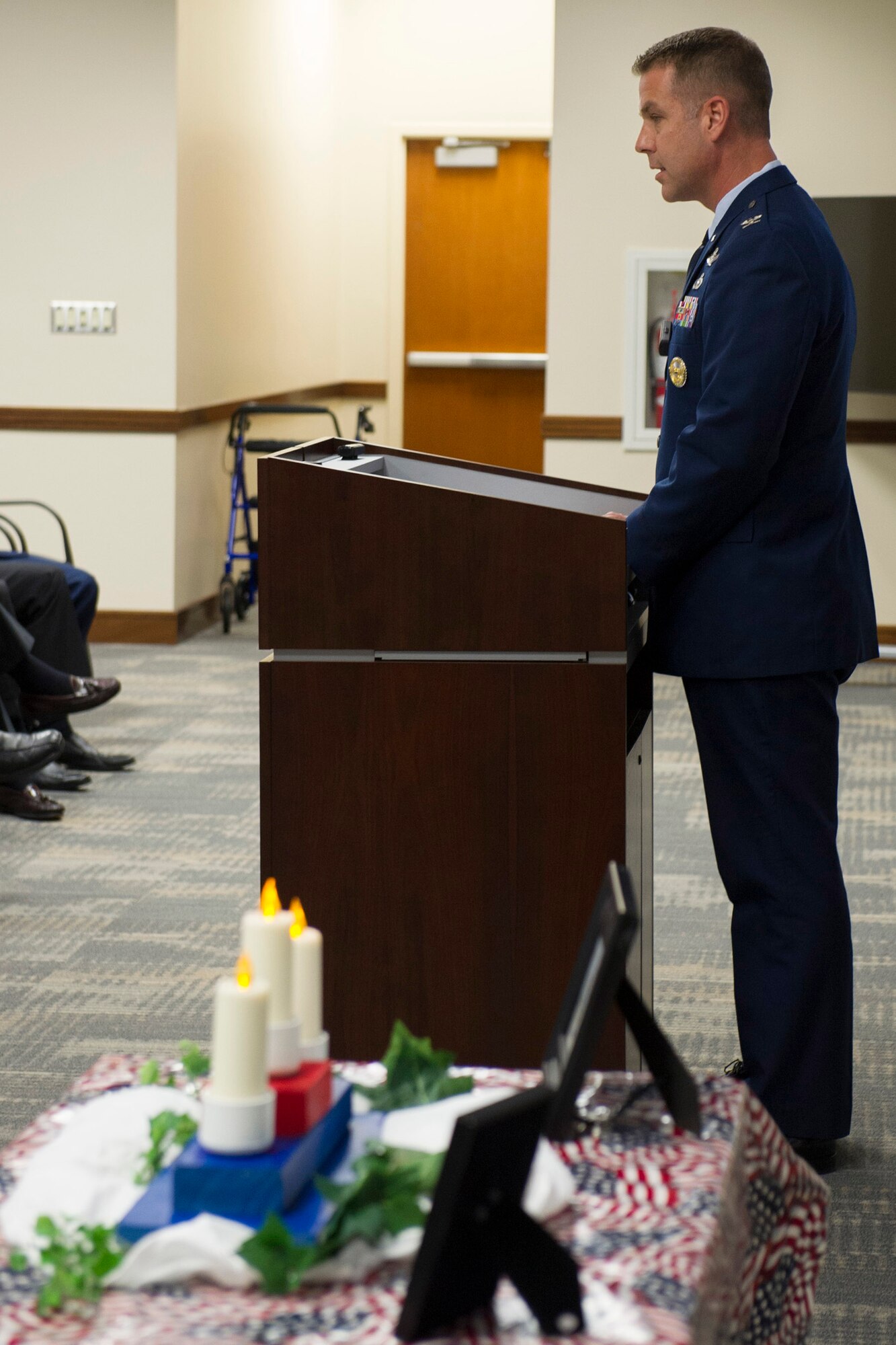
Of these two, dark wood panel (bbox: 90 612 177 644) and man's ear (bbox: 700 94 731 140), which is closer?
man's ear (bbox: 700 94 731 140)

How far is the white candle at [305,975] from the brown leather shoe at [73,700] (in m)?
3.58

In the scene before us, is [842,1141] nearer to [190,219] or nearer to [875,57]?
[875,57]

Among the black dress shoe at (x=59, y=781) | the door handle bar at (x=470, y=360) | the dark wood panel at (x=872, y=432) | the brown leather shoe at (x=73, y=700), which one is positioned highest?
the door handle bar at (x=470, y=360)

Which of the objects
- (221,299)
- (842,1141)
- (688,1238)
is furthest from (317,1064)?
(221,299)

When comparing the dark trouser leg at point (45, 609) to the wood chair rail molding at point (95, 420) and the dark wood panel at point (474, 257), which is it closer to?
the wood chair rail molding at point (95, 420)

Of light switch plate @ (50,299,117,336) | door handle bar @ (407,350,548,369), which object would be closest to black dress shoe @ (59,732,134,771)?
light switch plate @ (50,299,117,336)

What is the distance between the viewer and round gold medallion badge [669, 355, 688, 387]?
2246mm

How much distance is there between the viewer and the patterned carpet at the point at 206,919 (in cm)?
249

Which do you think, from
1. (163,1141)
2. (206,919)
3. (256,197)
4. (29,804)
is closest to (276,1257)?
(163,1141)

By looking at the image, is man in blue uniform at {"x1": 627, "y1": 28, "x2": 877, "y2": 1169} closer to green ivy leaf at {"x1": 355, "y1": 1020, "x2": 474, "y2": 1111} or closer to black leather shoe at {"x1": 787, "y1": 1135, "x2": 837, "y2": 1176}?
black leather shoe at {"x1": 787, "y1": 1135, "x2": 837, "y2": 1176}

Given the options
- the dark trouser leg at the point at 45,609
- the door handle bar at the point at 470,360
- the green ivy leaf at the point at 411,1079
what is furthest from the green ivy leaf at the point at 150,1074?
the door handle bar at the point at 470,360

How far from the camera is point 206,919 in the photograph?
362 centimetres

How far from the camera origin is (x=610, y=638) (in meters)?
2.11

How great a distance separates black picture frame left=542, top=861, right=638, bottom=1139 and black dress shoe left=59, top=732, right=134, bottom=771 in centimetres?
387
